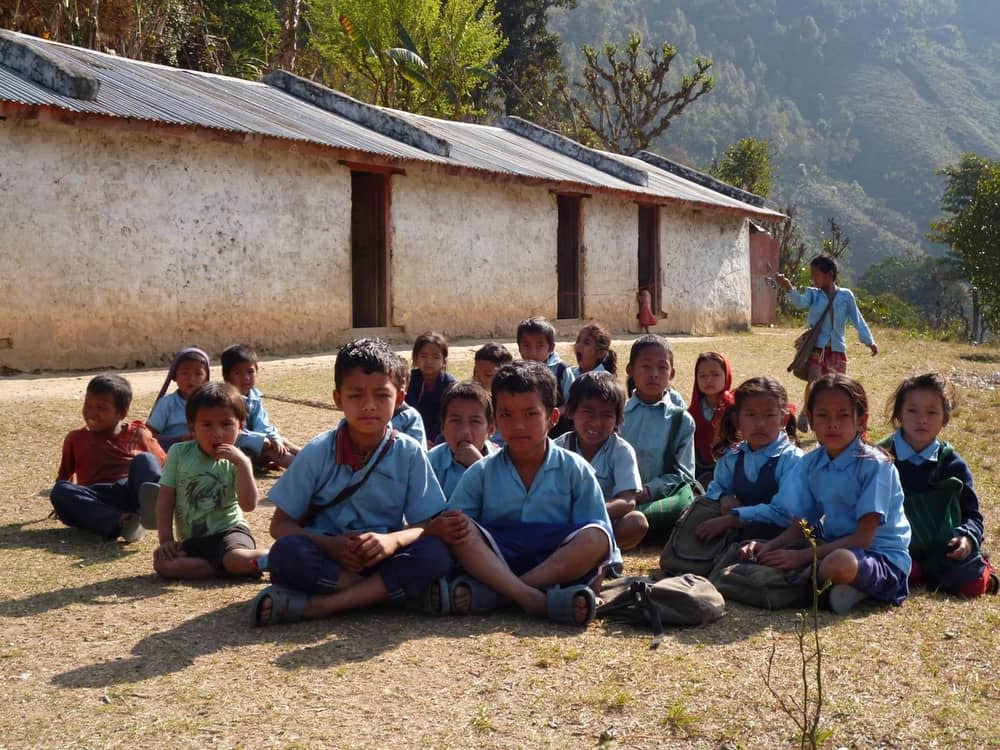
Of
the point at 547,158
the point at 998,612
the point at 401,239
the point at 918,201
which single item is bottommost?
the point at 998,612

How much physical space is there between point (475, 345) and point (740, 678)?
11151mm

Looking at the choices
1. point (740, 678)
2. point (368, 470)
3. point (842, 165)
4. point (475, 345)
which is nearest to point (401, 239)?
point (475, 345)

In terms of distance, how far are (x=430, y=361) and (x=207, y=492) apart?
76.7 inches

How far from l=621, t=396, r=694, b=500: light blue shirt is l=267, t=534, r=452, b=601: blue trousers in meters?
1.60

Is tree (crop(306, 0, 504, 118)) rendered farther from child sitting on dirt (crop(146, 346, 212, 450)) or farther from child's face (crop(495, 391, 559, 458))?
child's face (crop(495, 391, 559, 458))

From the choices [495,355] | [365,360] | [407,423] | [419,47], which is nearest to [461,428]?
[407,423]

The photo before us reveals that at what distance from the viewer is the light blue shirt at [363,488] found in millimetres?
3777

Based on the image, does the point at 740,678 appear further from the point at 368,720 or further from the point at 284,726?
the point at 284,726

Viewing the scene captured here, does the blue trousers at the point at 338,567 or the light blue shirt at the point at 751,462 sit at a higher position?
the light blue shirt at the point at 751,462

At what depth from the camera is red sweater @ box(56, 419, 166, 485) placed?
196 inches

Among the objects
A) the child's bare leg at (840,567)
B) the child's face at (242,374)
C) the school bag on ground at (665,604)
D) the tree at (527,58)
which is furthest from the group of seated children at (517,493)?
the tree at (527,58)

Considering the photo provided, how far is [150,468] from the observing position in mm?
4895

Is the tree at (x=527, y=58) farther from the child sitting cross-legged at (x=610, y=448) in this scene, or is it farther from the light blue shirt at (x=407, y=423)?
the child sitting cross-legged at (x=610, y=448)

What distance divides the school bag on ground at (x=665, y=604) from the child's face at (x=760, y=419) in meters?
0.95
